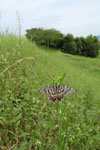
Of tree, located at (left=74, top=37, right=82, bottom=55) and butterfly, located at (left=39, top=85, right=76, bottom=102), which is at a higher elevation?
tree, located at (left=74, top=37, right=82, bottom=55)

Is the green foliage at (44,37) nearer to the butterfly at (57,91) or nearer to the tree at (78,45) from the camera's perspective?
the butterfly at (57,91)

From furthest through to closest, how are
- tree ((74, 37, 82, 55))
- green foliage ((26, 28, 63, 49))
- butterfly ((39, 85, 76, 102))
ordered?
tree ((74, 37, 82, 55)) < green foliage ((26, 28, 63, 49)) < butterfly ((39, 85, 76, 102))

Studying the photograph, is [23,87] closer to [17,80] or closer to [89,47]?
[17,80]

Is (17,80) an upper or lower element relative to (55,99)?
lower

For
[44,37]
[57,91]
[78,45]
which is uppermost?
[78,45]

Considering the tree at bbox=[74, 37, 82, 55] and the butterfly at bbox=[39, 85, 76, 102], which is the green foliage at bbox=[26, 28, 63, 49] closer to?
the butterfly at bbox=[39, 85, 76, 102]

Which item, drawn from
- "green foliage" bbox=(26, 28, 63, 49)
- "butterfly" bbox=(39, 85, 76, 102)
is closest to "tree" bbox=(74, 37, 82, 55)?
"green foliage" bbox=(26, 28, 63, 49)

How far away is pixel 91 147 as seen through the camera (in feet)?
6.73

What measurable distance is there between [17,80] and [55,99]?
1508mm

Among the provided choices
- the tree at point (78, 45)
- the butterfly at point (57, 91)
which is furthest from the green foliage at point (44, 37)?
the tree at point (78, 45)

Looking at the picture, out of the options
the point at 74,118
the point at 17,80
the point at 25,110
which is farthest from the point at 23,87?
the point at 74,118

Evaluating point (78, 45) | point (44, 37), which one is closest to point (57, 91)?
point (44, 37)

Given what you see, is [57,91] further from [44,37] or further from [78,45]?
[78,45]

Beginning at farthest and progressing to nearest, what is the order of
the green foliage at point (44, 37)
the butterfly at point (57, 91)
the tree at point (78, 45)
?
the tree at point (78, 45), the green foliage at point (44, 37), the butterfly at point (57, 91)
